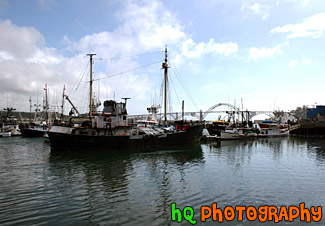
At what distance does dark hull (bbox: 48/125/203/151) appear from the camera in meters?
30.6

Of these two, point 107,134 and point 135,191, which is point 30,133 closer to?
point 107,134

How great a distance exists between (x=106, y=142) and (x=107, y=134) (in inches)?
55.2

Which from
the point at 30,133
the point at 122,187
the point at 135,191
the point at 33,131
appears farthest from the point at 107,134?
the point at 30,133

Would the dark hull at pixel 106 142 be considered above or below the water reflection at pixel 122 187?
above

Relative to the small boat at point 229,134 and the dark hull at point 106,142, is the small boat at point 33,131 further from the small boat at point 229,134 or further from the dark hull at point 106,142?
the small boat at point 229,134

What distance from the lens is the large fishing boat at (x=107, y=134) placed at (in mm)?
30781

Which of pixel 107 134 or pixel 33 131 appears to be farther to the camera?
pixel 33 131

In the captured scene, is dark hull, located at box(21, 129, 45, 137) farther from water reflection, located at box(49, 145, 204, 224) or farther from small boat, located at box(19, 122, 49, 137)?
water reflection, located at box(49, 145, 204, 224)

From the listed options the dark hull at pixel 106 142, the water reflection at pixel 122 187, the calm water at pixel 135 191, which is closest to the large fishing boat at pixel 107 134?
the dark hull at pixel 106 142

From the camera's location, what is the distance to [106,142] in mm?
32062

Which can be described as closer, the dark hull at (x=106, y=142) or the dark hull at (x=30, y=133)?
the dark hull at (x=106, y=142)

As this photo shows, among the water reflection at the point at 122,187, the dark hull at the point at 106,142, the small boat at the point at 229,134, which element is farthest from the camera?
the small boat at the point at 229,134

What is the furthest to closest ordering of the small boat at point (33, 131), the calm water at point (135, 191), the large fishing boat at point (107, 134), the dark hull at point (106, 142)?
the small boat at point (33, 131), the large fishing boat at point (107, 134), the dark hull at point (106, 142), the calm water at point (135, 191)

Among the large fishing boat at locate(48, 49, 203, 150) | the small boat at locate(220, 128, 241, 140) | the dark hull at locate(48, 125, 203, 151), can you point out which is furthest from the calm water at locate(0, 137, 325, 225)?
the small boat at locate(220, 128, 241, 140)
